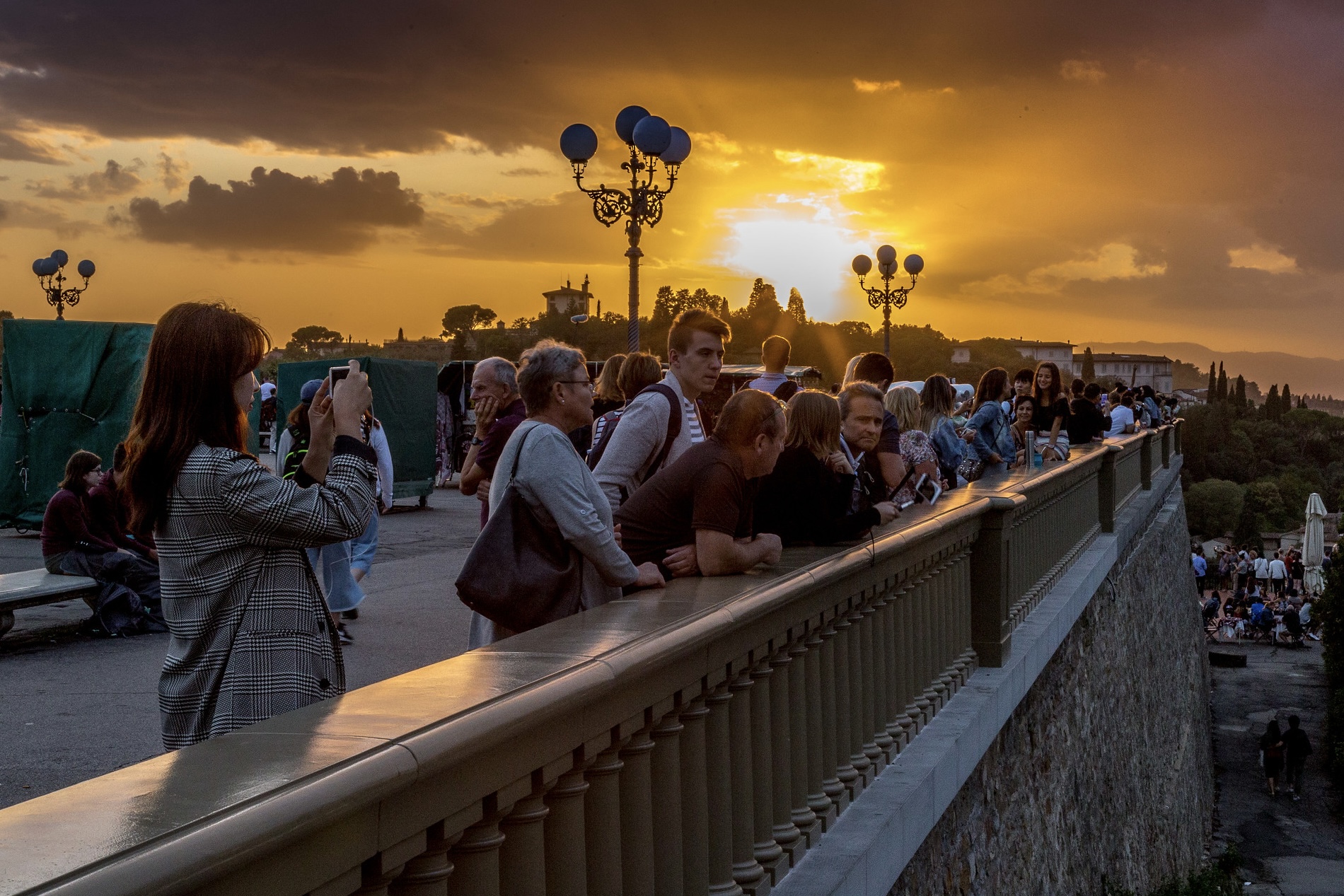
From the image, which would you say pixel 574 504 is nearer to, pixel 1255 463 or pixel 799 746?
pixel 799 746

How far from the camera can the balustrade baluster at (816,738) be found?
3.32 m

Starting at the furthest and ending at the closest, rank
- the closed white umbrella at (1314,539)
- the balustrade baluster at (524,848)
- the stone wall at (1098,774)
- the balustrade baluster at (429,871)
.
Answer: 1. the closed white umbrella at (1314,539)
2. the stone wall at (1098,774)
3. the balustrade baluster at (524,848)
4. the balustrade baluster at (429,871)

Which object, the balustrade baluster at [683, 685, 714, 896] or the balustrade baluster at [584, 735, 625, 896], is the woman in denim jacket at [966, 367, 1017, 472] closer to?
the balustrade baluster at [683, 685, 714, 896]

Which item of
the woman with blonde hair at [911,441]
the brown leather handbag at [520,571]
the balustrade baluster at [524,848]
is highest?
the woman with blonde hair at [911,441]

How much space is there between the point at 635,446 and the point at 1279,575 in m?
61.7

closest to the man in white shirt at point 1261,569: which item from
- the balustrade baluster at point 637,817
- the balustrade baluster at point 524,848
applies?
the balustrade baluster at point 637,817

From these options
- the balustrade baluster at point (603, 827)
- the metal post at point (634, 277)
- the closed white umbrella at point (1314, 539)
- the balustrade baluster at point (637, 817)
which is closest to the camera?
the balustrade baluster at point (603, 827)

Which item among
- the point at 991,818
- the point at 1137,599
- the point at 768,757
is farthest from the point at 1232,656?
the point at 768,757

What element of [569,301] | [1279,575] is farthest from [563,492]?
[569,301]

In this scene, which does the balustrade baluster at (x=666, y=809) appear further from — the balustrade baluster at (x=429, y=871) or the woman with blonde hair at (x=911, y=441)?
the woman with blonde hair at (x=911, y=441)

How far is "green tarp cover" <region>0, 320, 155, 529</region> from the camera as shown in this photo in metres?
15.3

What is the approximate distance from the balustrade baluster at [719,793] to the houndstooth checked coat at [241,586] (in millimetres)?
876

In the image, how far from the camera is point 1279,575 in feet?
192

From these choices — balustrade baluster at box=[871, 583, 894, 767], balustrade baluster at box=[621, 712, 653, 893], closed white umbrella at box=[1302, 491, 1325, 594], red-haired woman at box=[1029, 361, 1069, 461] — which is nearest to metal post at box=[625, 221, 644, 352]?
red-haired woman at box=[1029, 361, 1069, 461]
